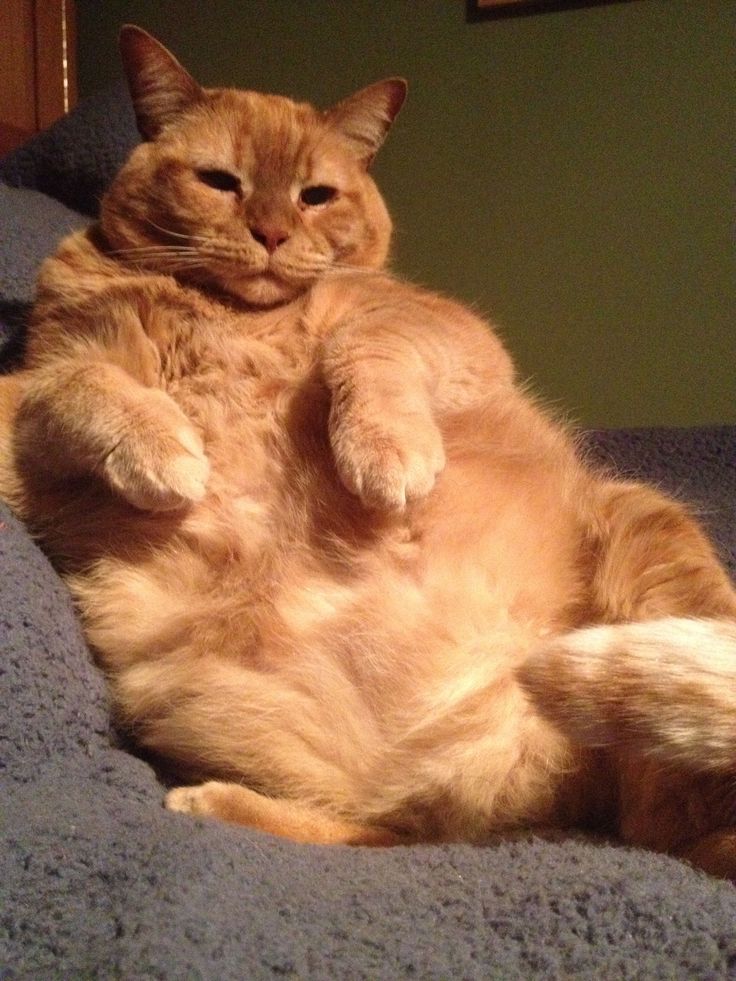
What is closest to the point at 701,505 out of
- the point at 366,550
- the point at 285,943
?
the point at 366,550

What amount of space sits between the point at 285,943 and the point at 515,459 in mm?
679

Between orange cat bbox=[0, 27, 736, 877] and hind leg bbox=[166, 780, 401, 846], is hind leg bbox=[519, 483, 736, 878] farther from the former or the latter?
hind leg bbox=[166, 780, 401, 846]

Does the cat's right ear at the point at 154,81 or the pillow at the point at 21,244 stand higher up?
the cat's right ear at the point at 154,81

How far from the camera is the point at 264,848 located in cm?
73

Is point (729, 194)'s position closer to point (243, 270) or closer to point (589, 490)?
point (589, 490)

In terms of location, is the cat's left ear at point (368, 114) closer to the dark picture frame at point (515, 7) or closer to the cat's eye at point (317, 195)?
the cat's eye at point (317, 195)

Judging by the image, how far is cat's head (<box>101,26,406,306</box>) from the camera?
1.16 meters

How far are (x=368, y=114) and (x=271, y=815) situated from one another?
1198 millimetres

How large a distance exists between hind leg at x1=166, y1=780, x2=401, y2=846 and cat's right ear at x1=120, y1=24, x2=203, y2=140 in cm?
105

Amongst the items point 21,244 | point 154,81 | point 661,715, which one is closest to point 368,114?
point 154,81

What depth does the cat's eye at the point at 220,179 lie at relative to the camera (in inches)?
48.2

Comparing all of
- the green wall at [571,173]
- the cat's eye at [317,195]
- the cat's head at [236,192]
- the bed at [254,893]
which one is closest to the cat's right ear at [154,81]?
the cat's head at [236,192]

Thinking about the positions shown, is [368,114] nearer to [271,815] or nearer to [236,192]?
[236,192]

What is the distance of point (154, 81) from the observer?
4.32ft
